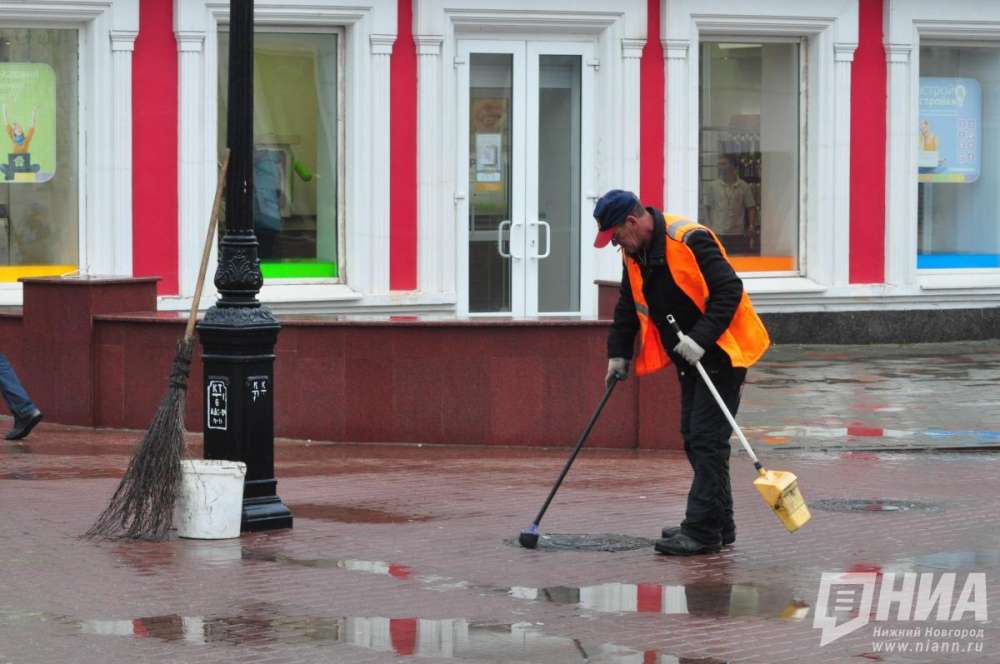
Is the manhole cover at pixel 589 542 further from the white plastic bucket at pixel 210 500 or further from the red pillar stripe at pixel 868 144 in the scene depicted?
the red pillar stripe at pixel 868 144

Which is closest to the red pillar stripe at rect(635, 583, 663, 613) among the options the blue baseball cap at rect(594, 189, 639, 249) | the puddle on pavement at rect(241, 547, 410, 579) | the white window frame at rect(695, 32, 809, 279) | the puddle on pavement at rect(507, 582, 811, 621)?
the puddle on pavement at rect(507, 582, 811, 621)

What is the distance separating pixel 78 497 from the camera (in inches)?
428

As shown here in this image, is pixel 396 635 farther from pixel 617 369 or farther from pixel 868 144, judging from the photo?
pixel 868 144

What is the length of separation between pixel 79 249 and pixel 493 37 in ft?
16.3

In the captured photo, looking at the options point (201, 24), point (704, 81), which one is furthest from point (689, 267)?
point (704, 81)

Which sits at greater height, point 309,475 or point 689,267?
point 689,267

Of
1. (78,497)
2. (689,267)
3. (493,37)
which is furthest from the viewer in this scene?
(493,37)

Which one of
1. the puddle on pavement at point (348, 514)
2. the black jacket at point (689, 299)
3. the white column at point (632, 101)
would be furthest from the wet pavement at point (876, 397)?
the black jacket at point (689, 299)

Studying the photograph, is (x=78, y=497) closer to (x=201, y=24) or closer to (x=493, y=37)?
(x=201, y=24)

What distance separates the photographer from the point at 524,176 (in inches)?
792

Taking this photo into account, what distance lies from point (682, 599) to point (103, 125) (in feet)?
38.9

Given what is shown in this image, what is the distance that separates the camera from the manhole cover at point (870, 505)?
10609 millimetres

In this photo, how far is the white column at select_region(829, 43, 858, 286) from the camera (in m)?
20.9

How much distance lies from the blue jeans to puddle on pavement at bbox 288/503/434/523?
346 cm
